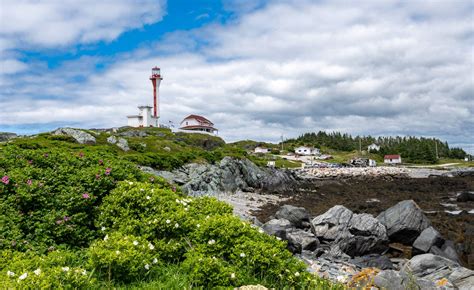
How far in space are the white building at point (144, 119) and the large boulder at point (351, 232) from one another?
99.0 metres

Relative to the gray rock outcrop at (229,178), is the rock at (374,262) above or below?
below

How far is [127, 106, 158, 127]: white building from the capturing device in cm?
11461

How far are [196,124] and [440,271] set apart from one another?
111927mm

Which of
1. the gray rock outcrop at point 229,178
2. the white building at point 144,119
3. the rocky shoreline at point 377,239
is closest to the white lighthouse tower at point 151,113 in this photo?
the white building at point 144,119

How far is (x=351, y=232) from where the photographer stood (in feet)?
63.8

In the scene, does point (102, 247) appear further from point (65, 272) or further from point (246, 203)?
point (246, 203)

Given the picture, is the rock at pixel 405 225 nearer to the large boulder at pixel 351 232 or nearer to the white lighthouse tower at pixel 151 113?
the large boulder at pixel 351 232

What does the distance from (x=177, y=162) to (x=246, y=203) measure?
11.3m

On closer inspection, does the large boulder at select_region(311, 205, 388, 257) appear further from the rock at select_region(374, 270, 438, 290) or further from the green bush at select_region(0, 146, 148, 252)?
the green bush at select_region(0, 146, 148, 252)

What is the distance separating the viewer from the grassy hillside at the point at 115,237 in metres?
6.97

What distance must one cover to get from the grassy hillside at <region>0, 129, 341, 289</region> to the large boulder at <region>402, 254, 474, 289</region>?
251 inches

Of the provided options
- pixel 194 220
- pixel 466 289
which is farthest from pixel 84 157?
pixel 466 289

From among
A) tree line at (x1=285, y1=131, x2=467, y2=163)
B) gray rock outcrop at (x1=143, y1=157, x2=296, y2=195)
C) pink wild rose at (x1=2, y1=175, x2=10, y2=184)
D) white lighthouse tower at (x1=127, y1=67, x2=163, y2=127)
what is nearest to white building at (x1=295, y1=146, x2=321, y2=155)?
tree line at (x1=285, y1=131, x2=467, y2=163)

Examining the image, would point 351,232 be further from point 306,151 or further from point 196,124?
point 306,151
